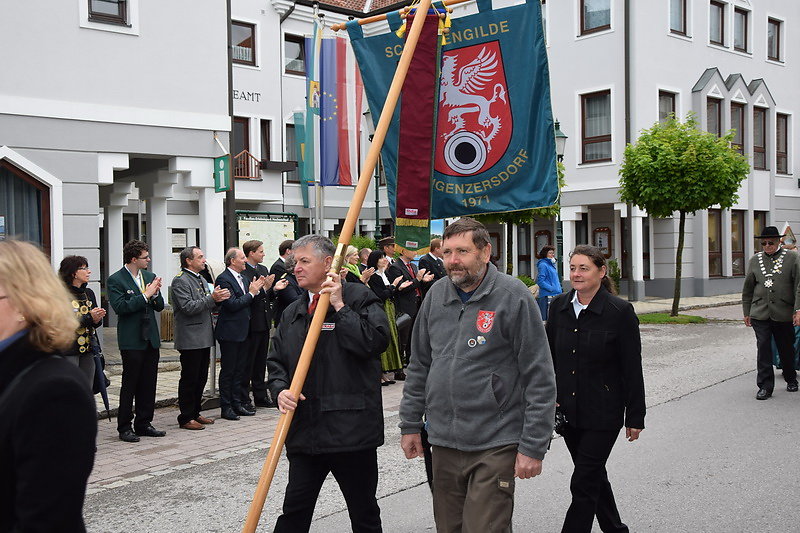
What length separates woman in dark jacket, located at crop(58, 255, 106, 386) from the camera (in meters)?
7.14

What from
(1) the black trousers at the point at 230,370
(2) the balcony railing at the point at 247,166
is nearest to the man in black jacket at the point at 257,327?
(1) the black trousers at the point at 230,370

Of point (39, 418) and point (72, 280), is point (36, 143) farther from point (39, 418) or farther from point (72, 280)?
point (39, 418)

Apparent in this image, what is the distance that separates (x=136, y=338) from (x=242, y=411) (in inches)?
65.5

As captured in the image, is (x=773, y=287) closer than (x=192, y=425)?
No

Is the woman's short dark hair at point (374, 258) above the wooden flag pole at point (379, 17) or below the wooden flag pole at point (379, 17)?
below

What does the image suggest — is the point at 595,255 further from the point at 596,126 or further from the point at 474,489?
the point at 596,126

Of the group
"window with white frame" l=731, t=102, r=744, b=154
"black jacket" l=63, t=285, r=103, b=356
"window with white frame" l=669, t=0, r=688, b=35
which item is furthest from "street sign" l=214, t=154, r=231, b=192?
"window with white frame" l=731, t=102, r=744, b=154

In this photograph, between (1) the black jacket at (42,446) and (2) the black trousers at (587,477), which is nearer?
(1) the black jacket at (42,446)

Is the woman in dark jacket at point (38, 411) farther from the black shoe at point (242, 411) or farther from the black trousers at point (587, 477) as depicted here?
the black shoe at point (242, 411)

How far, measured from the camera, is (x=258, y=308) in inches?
353

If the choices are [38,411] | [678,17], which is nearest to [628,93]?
[678,17]

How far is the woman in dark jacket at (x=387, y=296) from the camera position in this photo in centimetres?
1016

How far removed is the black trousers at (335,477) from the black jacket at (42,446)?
5.77 feet

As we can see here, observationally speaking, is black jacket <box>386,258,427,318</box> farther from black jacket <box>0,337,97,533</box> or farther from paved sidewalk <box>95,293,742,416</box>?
black jacket <box>0,337,97,533</box>
